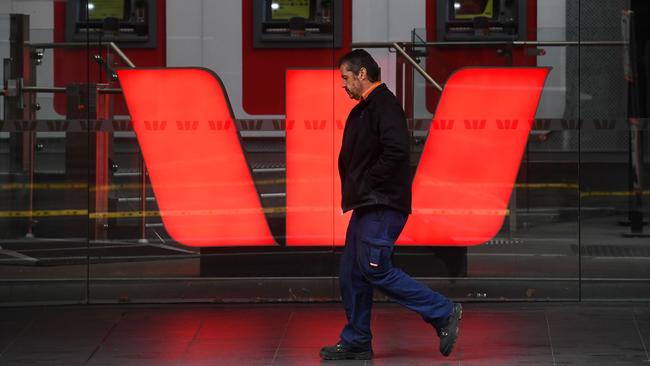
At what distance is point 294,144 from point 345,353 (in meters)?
2.25

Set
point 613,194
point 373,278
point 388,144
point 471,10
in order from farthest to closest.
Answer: point 613,194 → point 471,10 → point 373,278 → point 388,144

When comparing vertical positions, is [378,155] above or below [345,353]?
above

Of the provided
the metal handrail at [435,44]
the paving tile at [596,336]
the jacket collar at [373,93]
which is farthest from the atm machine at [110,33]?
the paving tile at [596,336]

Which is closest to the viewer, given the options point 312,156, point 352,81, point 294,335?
point 352,81

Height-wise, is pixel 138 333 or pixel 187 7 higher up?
pixel 187 7

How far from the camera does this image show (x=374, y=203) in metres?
7.73

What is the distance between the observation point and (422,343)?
8.47m

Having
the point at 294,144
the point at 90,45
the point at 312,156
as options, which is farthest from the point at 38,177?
the point at 312,156

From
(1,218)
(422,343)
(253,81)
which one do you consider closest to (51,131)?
(1,218)

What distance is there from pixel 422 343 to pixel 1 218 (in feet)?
11.0

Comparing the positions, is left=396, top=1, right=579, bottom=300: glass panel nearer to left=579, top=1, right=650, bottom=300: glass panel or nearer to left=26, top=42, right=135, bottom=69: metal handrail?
left=579, top=1, right=650, bottom=300: glass panel

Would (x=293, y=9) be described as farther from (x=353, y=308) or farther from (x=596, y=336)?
(x=596, y=336)

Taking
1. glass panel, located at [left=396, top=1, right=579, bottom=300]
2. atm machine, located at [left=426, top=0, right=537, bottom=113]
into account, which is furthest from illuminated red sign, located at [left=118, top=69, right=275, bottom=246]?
atm machine, located at [left=426, top=0, right=537, bottom=113]

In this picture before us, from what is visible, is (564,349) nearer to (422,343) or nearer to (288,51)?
(422,343)
